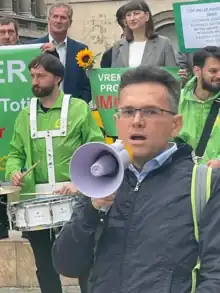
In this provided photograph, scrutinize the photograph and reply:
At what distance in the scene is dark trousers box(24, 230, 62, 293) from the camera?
5.21 metres

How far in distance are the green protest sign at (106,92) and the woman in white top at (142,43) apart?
200 mm

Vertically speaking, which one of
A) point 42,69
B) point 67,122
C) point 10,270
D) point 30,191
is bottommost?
point 10,270

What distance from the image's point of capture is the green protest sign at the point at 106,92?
7.16 meters

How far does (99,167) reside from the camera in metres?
2.45

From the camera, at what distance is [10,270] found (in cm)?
644

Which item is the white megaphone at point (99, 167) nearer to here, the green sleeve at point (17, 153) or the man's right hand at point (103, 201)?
the man's right hand at point (103, 201)

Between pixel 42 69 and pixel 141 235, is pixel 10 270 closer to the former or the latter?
pixel 42 69

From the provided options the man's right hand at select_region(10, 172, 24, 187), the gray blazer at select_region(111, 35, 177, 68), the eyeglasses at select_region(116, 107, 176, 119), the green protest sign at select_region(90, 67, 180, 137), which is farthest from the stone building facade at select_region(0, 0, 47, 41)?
the eyeglasses at select_region(116, 107, 176, 119)

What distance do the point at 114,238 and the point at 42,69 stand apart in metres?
2.98

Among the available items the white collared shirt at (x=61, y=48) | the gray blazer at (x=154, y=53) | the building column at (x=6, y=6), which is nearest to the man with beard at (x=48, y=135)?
the white collared shirt at (x=61, y=48)

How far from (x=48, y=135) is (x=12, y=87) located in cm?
141

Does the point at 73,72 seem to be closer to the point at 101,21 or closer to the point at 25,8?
the point at 101,21

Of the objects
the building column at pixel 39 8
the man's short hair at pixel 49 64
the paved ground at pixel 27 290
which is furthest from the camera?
the building column at pixel 39 8

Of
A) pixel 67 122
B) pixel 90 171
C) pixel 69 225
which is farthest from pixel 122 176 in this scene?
pixel 67 122
